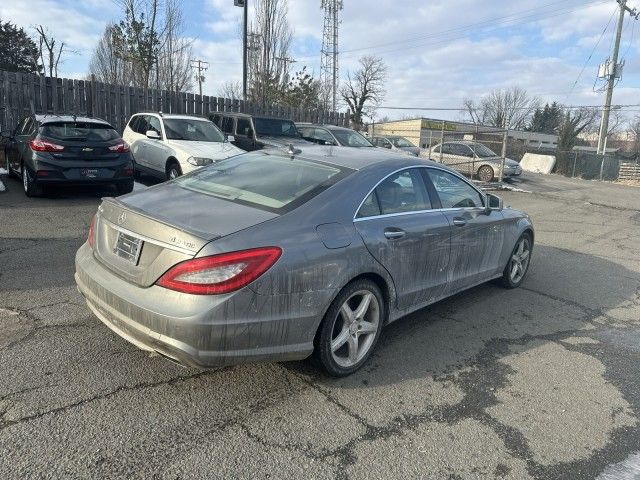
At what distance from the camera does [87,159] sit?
8438 millimetres

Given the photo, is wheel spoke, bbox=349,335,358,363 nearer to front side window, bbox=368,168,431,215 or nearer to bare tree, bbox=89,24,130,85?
front side window, bbox=368,168,431,215

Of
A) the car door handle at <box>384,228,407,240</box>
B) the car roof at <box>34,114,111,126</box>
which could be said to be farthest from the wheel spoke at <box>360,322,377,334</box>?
the car roof at <box>34,114,111,126</box>

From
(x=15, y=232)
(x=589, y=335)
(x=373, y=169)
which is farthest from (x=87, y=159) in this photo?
(x=589, y=335)

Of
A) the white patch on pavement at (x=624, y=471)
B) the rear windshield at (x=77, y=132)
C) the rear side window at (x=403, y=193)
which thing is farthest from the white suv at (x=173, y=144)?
the white patch on pavement at (x=624, y=471)

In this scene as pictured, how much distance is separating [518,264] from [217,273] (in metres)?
4.23

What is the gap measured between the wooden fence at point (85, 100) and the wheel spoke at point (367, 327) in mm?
9987

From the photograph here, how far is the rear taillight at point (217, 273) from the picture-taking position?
2.72 m

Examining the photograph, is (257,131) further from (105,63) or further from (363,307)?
(105,63)

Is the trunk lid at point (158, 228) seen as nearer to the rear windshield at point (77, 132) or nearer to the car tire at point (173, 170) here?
the rear windshield at point (77, 132)

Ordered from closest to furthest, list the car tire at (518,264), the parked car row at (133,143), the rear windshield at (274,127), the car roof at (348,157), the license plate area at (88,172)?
the car roof at (348,157) → the car tire at (518,264) → the parked car row at (133,143) → the license plate area at (88,172) → the rear windshield at (274,127)

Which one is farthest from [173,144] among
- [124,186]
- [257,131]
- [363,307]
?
[363,307]

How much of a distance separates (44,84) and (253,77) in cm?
1120

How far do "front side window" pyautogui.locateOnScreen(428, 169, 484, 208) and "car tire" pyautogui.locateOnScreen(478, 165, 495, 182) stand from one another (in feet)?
51.5

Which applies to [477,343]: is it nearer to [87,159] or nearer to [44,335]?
[44,335]
